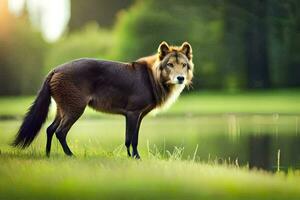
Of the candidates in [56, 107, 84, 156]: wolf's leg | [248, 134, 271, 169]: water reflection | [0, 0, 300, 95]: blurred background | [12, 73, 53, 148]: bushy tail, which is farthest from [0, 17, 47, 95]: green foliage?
[56, 107, 84, 156]: wolf's leg

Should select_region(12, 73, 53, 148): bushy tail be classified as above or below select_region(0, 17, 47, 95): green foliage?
below

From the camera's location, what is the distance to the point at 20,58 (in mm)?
8812

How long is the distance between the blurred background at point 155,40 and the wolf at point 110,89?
270 centimetres

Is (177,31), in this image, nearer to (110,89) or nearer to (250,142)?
(250,142)

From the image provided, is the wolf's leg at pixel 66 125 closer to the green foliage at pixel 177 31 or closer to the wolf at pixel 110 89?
the wolf at pixel 110 89

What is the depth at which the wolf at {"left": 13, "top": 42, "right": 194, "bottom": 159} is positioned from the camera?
445 cm

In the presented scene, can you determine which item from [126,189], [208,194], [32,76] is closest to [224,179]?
[208,194]

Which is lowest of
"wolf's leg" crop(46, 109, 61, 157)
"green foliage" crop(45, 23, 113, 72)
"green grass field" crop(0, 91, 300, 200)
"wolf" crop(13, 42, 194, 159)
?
"green grass field" crop(0, 91, 300, 200)

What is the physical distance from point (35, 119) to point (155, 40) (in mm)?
4804

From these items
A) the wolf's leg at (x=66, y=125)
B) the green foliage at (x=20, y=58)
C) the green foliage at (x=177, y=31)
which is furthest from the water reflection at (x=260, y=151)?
the green foliage at (x=20, y=58)

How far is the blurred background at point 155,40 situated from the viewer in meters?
7.45

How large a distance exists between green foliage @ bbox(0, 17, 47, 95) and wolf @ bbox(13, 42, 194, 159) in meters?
3.20

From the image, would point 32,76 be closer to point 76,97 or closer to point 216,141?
point 216,141

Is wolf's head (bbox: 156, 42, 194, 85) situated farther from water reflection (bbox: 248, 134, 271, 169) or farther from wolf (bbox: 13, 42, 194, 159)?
water reflection (bbox: 248, 134, 271, 169)
